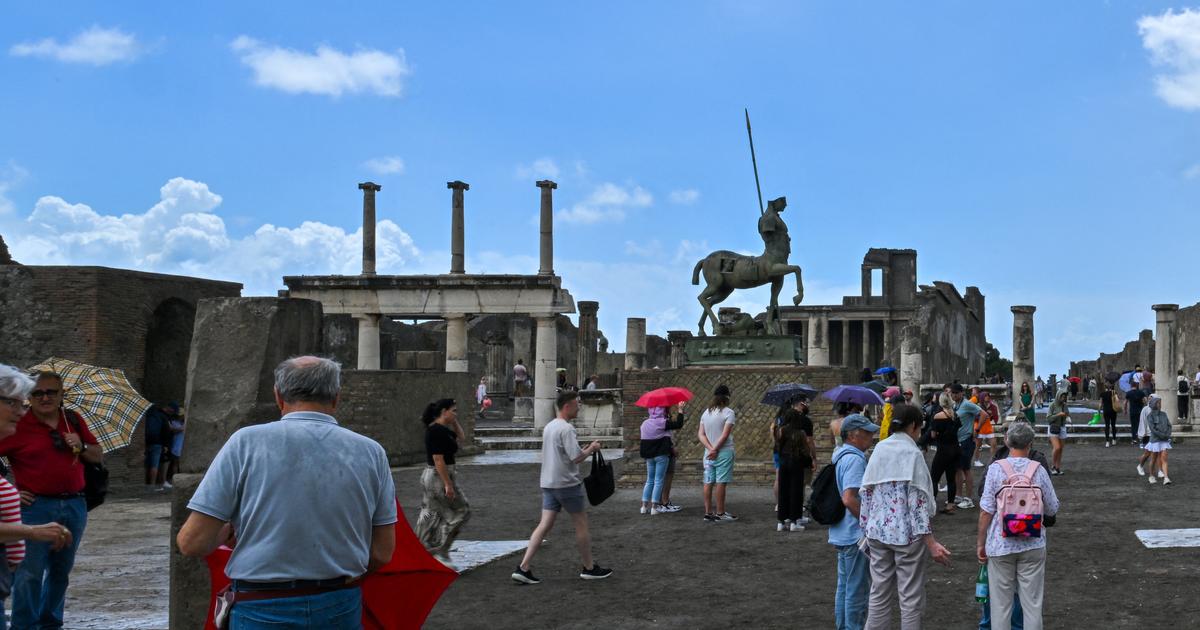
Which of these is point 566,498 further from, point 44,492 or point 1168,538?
point 1168,538

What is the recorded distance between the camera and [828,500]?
7117mm

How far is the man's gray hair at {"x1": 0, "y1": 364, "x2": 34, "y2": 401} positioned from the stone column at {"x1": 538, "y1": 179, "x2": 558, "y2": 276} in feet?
90.4

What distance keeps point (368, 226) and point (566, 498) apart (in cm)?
2660

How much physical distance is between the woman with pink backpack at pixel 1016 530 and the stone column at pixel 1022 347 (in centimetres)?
2599

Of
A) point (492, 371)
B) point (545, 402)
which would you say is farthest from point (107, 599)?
point (492, 371)

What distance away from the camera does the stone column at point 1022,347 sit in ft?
103

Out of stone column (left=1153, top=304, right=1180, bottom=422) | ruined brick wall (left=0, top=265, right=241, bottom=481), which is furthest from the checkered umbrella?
stone column (left=1153, top=304, right=1180, bottom=422)

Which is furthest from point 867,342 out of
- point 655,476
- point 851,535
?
point 851,535

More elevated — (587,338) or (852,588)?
(587,338)

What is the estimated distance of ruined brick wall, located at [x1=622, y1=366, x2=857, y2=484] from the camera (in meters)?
16.9

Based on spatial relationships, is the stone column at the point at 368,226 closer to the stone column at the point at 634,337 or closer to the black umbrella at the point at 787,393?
the stone column at the point at 634,337

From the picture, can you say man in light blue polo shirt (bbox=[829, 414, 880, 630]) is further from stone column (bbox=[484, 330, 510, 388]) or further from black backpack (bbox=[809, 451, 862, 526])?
stone column (bbox=[484, 330, 510, 388])

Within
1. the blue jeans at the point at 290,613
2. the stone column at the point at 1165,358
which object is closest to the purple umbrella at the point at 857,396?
the blue jeans at the point at 290,613

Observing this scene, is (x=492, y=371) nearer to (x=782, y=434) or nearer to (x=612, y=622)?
(x=782, y=434)
